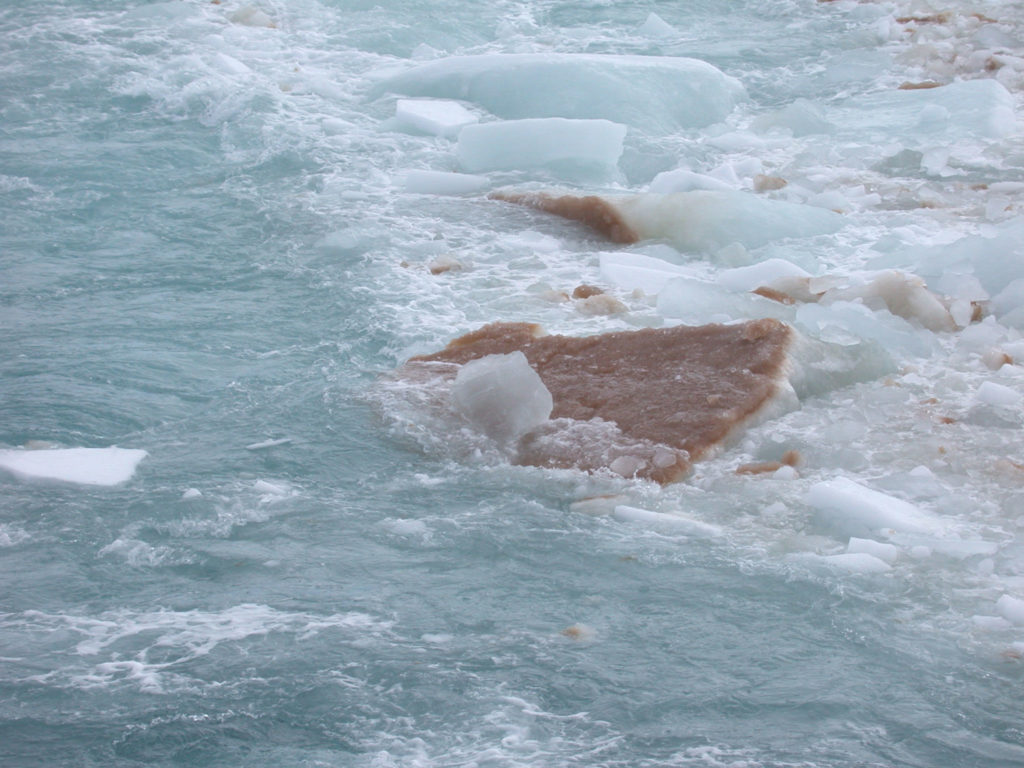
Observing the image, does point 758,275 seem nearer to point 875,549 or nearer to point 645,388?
point 645,388

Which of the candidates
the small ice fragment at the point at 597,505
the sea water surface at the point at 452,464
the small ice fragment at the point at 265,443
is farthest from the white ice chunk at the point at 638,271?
the small ice fragment at the point at 265,443

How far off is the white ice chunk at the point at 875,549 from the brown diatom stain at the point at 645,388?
2.18 ft

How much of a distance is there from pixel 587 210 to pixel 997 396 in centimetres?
260

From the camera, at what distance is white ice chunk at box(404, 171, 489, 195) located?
6898 mm

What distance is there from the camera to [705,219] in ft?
19.9

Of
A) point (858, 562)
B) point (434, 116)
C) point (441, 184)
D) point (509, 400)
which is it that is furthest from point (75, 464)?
point (434, 116)

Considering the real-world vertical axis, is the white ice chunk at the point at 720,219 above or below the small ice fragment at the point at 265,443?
above

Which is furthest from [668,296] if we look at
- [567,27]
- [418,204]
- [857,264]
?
[567,27]

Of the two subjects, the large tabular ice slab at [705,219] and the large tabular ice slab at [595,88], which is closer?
the large tabular ice slab at [705,219]

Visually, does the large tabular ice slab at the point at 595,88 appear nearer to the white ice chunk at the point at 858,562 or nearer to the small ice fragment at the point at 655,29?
the small ice fragment at the point at 655,29

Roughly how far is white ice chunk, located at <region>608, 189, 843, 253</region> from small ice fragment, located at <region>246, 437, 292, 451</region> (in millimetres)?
2497

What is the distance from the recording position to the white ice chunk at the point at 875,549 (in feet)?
11.7

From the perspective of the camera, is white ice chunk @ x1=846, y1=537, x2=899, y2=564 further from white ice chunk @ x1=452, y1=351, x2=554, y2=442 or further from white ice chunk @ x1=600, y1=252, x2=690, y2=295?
white ice chunk @ x1=600, y1=252, x2=690, y2=295

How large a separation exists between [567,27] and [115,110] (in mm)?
3864
